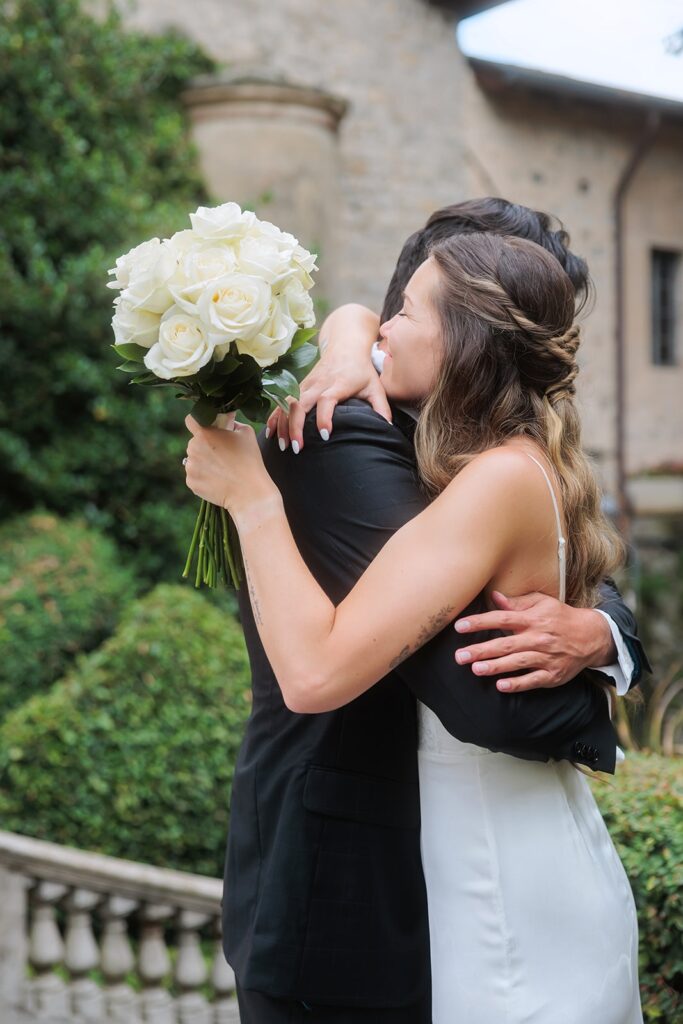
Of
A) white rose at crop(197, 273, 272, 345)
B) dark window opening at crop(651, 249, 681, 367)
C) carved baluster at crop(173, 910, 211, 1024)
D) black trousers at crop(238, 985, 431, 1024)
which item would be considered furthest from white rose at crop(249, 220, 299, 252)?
dark window opening at crop(651, 249, 681, 367)

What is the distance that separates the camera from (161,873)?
395 cm

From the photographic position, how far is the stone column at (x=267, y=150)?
10.1 meters

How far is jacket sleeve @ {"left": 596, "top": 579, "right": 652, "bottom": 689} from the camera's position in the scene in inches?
81.0

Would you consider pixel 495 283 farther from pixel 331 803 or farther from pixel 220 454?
Answer: pixel 331 803

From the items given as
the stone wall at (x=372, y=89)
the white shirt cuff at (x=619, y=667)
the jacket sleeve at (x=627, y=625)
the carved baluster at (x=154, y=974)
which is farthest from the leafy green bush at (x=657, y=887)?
the stone wall at (x=372, y=89)

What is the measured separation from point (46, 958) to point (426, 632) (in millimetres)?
2906

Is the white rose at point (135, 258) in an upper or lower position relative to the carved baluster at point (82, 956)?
upper

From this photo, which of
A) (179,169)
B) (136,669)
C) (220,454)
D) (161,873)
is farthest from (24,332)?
(220,454)

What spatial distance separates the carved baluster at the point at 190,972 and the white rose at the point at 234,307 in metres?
2.86

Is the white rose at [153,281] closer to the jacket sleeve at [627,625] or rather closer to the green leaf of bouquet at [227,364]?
the green leaf of bouquet at [227,364]

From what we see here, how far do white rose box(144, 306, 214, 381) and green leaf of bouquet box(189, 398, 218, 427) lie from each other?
10cm

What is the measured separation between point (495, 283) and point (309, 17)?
33.5 feet

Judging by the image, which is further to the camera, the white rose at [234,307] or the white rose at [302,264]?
the white rose at [302,264]

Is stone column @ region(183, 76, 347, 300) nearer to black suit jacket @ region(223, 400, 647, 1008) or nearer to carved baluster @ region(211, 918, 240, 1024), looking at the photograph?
carved baluster @ region(211, 918, 240, 1024)
